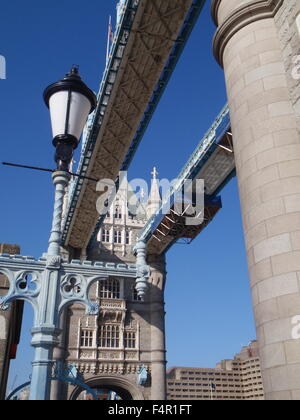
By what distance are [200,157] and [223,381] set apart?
6658 inches

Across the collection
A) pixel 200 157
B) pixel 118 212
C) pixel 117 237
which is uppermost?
pixel 118 212

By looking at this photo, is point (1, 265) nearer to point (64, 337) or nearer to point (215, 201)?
point (215, 201)

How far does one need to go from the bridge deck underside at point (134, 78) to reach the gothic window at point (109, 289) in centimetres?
1501

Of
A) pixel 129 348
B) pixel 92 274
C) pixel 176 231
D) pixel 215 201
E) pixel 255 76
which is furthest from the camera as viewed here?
pixel 129 348

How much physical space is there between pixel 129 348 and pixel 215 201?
693 inches

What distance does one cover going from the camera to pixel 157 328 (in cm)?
4200

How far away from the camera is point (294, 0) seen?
292 inches

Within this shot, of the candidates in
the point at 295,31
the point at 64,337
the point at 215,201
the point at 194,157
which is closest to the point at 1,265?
the point at 295,31

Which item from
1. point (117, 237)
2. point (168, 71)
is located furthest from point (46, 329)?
point (117, 237)

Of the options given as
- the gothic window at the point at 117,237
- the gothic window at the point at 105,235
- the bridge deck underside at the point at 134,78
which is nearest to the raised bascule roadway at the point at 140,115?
the bridge deck underside at the point at 134,78

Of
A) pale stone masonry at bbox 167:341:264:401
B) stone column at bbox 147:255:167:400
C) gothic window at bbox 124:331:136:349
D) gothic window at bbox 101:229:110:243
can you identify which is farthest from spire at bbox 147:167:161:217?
pale stone masonry at bbox 167:341:264:401

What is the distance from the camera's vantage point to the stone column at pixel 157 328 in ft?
130
